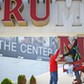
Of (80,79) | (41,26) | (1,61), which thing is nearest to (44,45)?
(1,61)

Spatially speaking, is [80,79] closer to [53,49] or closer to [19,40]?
[53,49]

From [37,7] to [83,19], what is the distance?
143 cm

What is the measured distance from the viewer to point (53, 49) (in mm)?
14125

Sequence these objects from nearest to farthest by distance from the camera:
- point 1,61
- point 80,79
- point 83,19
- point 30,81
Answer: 1. point 80,79
2. point 83,19
3. point 30,81
4. point 1,61

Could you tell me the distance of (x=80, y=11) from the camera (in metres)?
8.94

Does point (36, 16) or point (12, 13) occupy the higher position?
point (12, 13)

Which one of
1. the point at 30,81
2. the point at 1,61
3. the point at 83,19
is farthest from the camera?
the point at 1,61

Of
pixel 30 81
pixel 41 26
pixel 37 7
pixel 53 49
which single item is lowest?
pixel 30 81

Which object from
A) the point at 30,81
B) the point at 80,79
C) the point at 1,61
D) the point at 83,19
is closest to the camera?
the point at 80,79

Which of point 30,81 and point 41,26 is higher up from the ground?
point 41,26

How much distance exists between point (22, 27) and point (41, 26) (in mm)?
580

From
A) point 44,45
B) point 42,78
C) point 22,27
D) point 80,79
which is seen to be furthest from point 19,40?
point 80,79

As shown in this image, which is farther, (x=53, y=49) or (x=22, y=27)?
(x=53, y=49)

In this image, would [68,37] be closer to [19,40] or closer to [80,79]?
[80,79]
